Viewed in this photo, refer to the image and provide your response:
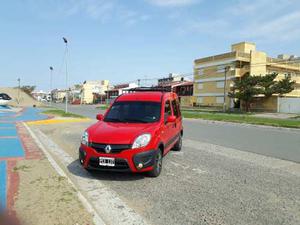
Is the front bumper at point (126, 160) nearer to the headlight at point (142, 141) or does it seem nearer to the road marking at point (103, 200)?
the headlight at point (142, 141)

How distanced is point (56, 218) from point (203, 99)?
5575 cm

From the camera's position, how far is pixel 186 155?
895 cm

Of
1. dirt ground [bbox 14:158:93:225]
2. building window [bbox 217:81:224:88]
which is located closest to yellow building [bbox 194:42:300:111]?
building window [bbox 217:81:224:88]

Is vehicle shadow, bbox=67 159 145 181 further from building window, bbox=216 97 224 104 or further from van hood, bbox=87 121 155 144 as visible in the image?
building window, bbox=216 97 224 104

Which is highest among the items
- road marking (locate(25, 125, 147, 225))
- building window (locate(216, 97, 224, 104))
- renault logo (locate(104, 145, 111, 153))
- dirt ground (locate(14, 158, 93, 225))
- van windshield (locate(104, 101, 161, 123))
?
building window (locate(216, 97, 224, 104))

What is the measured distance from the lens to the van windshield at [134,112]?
7.07 meters

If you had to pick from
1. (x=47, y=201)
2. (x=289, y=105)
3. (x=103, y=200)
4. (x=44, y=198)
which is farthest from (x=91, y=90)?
(x=47, y=201)

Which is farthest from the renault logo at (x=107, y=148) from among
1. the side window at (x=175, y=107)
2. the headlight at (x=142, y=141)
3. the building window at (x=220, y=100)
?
the building window at (x=220, y=100)

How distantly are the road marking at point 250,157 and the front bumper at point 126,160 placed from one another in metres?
3.57

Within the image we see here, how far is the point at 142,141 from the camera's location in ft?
19.6

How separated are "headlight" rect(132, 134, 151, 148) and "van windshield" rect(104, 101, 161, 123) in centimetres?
94

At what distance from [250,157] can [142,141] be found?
441 cm

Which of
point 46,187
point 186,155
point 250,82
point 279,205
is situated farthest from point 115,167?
point 250,82

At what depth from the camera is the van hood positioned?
5898 millimetres
